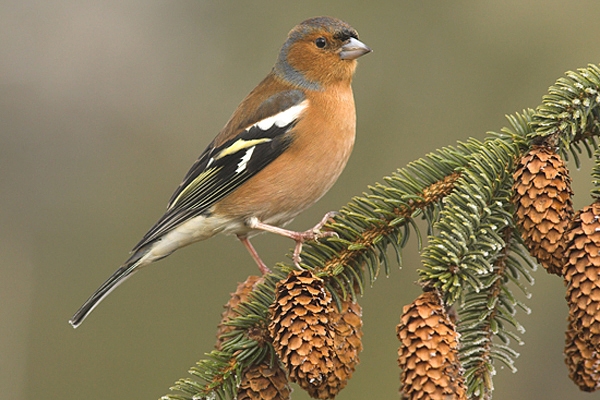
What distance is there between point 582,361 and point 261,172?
6.10 feet

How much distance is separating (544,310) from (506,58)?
1.71 m

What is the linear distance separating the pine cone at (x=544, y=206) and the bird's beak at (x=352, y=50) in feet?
5.80

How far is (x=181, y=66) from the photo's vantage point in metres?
6.04

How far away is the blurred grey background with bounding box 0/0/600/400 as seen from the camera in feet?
13.6

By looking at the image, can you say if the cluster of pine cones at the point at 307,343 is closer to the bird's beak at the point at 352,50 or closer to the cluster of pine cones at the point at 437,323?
the cluster of pine cones at the point at 437,323

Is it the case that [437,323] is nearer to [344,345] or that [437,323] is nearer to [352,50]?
[344,345]

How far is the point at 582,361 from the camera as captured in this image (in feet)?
5.52

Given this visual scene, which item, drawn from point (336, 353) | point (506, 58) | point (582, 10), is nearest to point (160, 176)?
point (506, 58)

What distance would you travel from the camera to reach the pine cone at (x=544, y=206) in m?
1.75

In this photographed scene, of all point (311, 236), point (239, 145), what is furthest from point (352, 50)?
point (311, 236)

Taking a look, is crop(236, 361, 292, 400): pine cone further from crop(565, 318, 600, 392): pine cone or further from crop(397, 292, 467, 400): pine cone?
crop(565, 318, 600, 392): pine cone

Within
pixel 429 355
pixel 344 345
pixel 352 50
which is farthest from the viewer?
pixel 352 50

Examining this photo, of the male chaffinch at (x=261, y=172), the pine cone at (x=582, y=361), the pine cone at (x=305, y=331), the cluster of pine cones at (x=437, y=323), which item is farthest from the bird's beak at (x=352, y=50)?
the pine cone at (x=582, y=361)

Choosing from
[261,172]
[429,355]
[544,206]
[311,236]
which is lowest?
[429,355]
